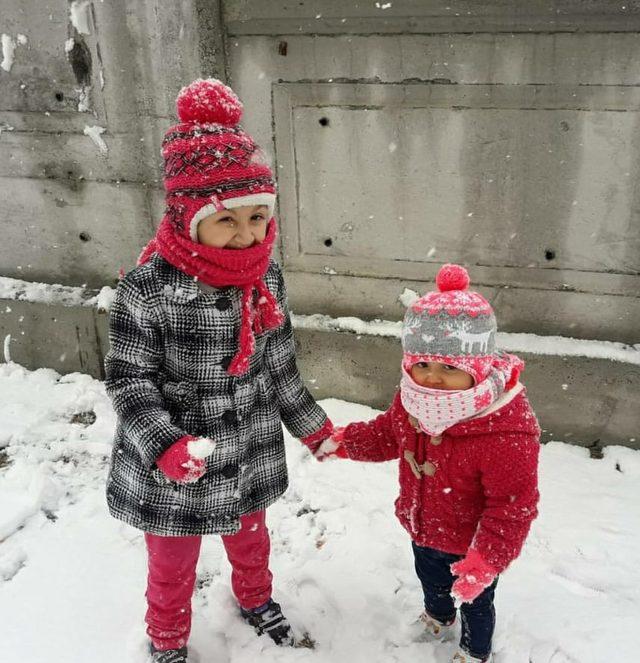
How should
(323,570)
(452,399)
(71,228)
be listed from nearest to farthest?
(452,399), (323,570), (71,228)

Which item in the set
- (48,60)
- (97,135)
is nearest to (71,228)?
(97,135)

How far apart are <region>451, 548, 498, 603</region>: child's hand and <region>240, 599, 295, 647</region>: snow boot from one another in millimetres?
868

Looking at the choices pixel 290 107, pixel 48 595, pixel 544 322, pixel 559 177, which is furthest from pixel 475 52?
pixel 48 595

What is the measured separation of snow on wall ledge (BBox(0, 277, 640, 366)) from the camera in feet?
10.7

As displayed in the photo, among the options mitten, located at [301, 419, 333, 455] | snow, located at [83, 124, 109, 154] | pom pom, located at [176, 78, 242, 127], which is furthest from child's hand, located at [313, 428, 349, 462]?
snow, located at [83, 124, 109, 154]

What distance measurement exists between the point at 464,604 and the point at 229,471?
89 centimetres

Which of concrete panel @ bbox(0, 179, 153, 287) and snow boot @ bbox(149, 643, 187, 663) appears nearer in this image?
snow boot @ bbox(149, 643, 187, 663)

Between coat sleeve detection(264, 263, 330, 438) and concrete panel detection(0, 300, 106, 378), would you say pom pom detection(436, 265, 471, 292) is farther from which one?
concrete panel detection(0, 300, 106, 378)

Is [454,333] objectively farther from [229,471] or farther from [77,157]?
[77,157]

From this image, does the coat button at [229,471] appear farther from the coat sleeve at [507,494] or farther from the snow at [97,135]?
the snow at [97,135]

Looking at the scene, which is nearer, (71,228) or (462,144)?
(462,144)

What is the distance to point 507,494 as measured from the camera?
169 centimetres

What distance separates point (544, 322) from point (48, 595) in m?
2.75

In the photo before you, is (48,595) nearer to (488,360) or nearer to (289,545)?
(289,545)
